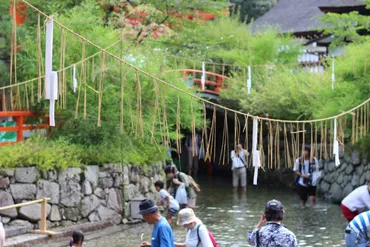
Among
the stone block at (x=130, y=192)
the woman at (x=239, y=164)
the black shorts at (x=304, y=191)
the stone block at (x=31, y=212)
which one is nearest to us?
the stone block at (x=31, y=212)

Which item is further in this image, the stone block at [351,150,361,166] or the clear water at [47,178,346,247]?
the stone block at [351,150,361,166]

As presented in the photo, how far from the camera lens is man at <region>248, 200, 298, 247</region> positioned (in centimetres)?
822

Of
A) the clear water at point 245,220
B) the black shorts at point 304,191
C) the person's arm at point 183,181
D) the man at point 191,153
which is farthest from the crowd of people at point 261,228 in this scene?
the man at point 191,153

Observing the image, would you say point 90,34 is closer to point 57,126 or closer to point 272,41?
point 57,126

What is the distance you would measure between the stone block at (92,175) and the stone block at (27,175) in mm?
1407

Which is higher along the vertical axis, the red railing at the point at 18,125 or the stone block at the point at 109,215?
the red railing at the point at 18,125

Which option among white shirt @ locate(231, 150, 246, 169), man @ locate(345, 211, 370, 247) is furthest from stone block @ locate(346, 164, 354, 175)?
man @ locate(345, 211, 370, 247)

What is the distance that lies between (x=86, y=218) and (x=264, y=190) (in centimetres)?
1041

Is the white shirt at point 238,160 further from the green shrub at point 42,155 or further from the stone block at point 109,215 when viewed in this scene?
the green shrub at point 42,155

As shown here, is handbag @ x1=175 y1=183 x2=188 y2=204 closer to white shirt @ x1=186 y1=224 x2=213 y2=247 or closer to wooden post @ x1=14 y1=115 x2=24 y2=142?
wooden post @ x1=14 y1=115 x2=24 y2=142

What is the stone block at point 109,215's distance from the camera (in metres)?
18.8

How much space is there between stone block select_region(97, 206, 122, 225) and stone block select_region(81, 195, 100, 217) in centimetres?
17

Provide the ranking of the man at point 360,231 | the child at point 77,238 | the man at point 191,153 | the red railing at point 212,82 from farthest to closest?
the man at point 191,153 → the red railing at point 212,82 → the child at point 77,238 → the man at point 360,231

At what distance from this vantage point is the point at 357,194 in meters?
12.8
